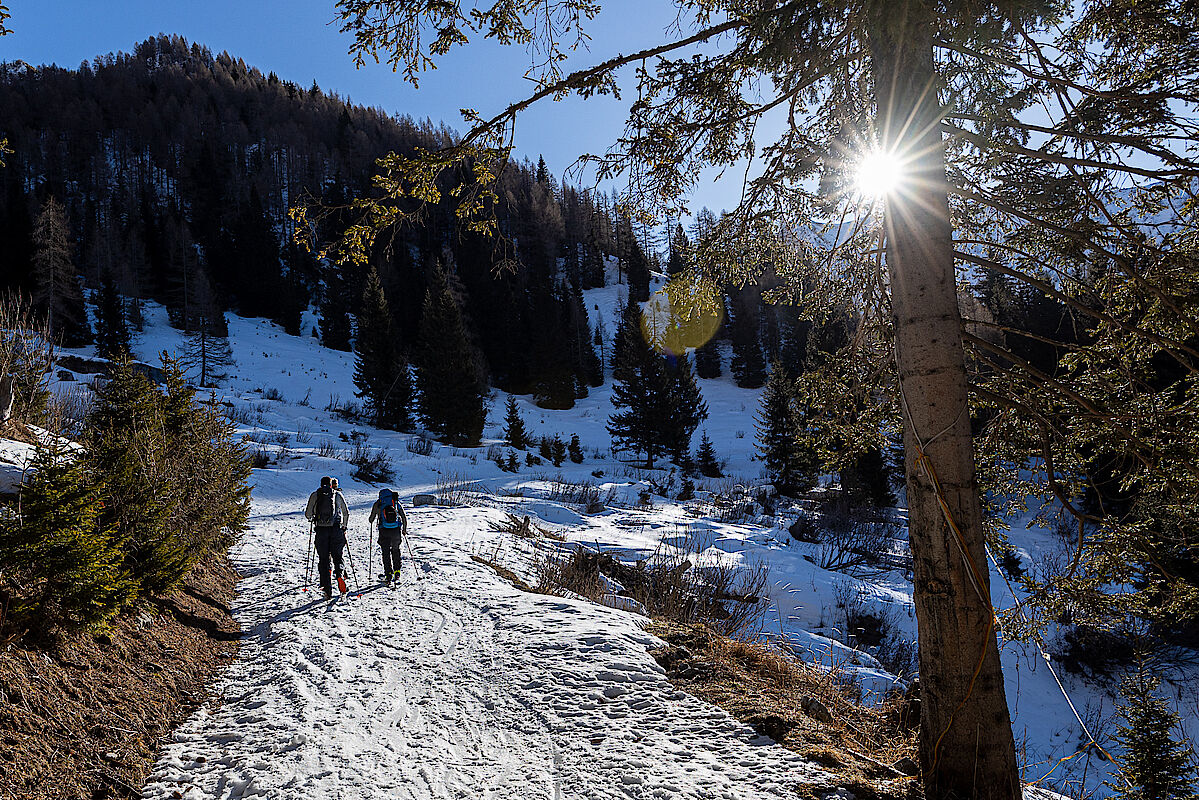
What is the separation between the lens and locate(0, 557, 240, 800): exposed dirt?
274 cm

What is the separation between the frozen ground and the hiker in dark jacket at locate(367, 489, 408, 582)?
0.32 m

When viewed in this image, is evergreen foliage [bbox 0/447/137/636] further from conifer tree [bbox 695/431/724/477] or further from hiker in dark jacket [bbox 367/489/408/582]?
conifer tree [bbox 695/431/724/477]

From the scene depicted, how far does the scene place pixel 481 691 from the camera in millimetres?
4137

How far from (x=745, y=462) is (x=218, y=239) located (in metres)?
58.4

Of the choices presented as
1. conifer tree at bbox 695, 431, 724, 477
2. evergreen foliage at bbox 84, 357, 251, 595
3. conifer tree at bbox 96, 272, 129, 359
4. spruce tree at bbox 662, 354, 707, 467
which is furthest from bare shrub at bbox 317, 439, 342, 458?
conifer tree at bbox 96, 272, 129, 359

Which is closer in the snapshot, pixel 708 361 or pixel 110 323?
pixel 110 323

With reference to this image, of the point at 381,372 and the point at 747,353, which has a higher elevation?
the point at 747,353

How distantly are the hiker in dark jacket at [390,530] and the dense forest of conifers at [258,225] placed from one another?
3173 centimetres

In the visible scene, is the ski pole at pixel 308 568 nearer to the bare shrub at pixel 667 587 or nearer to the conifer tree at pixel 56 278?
the bare shrub at pixel 667 587

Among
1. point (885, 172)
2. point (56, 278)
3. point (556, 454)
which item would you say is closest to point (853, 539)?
point (885, 172)

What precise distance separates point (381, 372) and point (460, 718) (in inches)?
1214

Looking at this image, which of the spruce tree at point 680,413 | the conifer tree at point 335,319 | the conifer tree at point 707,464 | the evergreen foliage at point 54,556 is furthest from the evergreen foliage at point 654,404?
the evergreen foliage at point 54,556

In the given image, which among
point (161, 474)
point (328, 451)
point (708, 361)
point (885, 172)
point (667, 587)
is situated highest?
point (708, 361)

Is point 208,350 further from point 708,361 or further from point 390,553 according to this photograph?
point 708,361
